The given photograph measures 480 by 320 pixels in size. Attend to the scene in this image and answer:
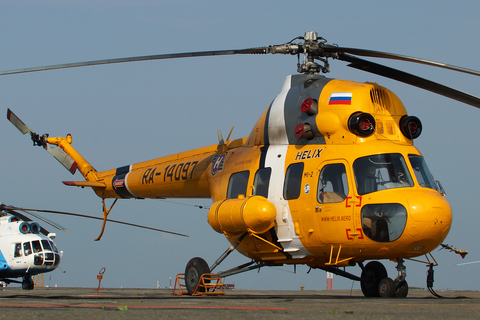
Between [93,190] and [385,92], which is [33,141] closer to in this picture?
[93,190]

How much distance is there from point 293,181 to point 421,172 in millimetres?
2662

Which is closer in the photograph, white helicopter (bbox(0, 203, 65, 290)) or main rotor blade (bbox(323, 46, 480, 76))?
main rotor blade (bbox(323, 46, 480, 76))

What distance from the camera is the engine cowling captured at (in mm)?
11617

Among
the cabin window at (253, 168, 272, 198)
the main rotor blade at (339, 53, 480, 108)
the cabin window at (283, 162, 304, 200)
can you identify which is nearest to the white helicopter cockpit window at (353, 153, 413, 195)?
the cabin window at (283, 162, 304, 200)

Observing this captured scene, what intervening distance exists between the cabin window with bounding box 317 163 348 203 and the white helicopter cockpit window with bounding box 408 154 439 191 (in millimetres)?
1400

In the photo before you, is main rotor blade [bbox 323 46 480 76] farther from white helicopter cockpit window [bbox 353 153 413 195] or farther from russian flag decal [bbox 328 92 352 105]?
white helicopter cockpit window [bbox 353 153 413 195]

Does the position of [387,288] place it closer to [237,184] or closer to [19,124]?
[237,184]

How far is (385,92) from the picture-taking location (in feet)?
40.2

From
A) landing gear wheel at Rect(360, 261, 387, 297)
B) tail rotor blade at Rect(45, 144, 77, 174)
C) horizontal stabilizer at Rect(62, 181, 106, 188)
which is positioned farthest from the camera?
tail rotor blade at Rect(45, 144, 77, 174)

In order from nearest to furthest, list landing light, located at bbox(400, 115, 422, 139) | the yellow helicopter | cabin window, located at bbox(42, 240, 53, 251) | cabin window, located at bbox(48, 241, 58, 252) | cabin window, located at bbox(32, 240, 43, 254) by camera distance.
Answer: the yellow helicopter, landing light, located at bbox(400, 115, 422, 139), cabin window, located at bbox(32, 240, 43, 254), cabin window, located at bbox(42, 240, 53, 251), cabin window, located at bbox(48, 241, 58, 252)

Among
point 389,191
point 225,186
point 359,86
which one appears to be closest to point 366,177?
point 389,191

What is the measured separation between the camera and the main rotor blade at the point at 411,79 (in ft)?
35.4

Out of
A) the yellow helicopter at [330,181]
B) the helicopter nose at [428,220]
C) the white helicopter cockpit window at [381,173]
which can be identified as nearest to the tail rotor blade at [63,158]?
the yellow helicopter at [330,181]

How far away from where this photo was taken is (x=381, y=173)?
10977 mm
